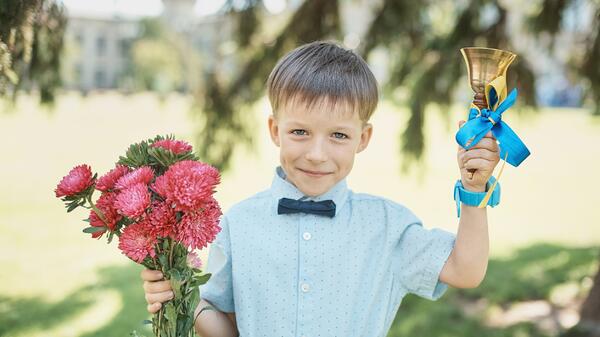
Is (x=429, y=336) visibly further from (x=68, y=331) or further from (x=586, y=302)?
(x=68, y=331)

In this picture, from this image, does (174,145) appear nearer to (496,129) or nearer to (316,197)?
(316,197)

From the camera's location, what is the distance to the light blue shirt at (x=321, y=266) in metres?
1.78

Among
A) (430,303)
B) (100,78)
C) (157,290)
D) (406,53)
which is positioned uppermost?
(406,53)

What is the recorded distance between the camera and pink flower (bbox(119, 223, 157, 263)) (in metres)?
1.34

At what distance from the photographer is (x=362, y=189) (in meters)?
11.3

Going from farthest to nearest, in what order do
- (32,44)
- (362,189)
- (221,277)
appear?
(362,189) → (32,44) → (221,277)

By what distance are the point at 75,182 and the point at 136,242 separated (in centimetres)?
20

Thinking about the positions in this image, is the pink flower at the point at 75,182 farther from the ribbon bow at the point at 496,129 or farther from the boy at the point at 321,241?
the ribbon bow at the point at 496,129

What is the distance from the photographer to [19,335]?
4.02 m

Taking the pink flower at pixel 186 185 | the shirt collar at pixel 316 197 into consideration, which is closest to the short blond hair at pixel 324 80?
the shirt collar at pixel 316 197

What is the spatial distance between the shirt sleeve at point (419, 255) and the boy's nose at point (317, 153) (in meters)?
0.35

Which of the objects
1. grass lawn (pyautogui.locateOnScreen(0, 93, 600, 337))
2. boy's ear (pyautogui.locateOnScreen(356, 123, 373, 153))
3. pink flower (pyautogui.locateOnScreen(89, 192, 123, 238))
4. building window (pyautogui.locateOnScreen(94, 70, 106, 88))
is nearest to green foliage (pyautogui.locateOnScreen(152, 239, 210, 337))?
pink flower (pyautogui.locateOnScreen(89, 192, 123, 238))

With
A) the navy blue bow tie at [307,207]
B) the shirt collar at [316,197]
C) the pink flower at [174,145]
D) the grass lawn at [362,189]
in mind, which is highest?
the pink flower at [174,145]

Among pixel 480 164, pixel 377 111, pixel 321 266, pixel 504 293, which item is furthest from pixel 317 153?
pixel 504 293
